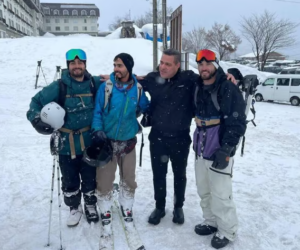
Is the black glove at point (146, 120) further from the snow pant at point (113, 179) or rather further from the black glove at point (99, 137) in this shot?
the black glove at point (99, 137)

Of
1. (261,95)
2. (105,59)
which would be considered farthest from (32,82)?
(261,95)

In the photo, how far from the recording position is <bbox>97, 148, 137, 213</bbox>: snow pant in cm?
327

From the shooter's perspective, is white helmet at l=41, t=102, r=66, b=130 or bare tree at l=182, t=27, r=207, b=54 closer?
white helmet at l=41, t=102, r=66, b=130

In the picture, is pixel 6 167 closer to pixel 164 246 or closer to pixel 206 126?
pixel 164 246

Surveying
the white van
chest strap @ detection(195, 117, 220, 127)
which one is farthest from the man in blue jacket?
the white van

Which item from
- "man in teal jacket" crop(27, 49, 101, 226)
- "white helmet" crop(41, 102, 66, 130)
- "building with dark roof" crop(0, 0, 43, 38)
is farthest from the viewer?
"building with dark roof" crop(0, 0, 43, 38)

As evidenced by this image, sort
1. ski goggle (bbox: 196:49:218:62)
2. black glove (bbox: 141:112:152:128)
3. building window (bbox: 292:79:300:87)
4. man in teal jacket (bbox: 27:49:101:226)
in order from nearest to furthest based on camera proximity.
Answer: ski goggle (bbox: 196:49:218:62), man in teal jacket (bbox: 27:49:101:226), black glove (bbox: 141:112:152:128), building window (bbox: 292:79:300:87)

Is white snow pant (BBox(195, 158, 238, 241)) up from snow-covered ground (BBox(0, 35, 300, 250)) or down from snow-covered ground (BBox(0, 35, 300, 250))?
up

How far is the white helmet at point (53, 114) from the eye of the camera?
114 inches

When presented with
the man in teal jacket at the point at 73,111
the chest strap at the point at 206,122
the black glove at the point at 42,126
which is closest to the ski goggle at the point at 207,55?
the chest strap at the point at 206,122

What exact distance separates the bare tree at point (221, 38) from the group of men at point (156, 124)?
1510 inches

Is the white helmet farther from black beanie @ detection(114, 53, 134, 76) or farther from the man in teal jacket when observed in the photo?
black beanie @ detection(114, 53, 134, 76)

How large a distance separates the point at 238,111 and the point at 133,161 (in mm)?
1361

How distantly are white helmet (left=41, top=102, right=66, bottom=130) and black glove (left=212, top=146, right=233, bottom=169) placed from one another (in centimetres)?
171
